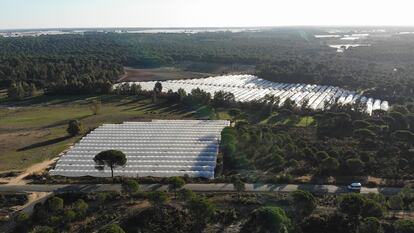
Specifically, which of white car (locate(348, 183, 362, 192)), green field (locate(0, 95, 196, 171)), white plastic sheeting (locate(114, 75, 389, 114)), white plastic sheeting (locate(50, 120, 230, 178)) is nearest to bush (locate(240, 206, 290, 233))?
white car (locate(348, 183, 362, 192))

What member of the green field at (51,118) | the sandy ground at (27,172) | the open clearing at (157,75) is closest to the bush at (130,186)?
the sandy ground at (27,172)

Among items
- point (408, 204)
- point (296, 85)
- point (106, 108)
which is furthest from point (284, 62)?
point (408, 204)

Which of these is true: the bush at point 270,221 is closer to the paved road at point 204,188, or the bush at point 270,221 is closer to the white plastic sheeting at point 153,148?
the paved road at point 204,188

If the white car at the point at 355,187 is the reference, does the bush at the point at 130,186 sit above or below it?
above

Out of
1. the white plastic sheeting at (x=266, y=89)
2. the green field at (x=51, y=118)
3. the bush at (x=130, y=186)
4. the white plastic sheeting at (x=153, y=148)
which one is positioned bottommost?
the white plastic sheeting at (x=266, y=89)

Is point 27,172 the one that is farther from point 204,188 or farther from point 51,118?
point 51,118

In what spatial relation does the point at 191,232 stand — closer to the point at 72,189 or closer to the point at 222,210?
the point at 222,210

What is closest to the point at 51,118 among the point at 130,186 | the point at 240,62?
the point at 130,186
